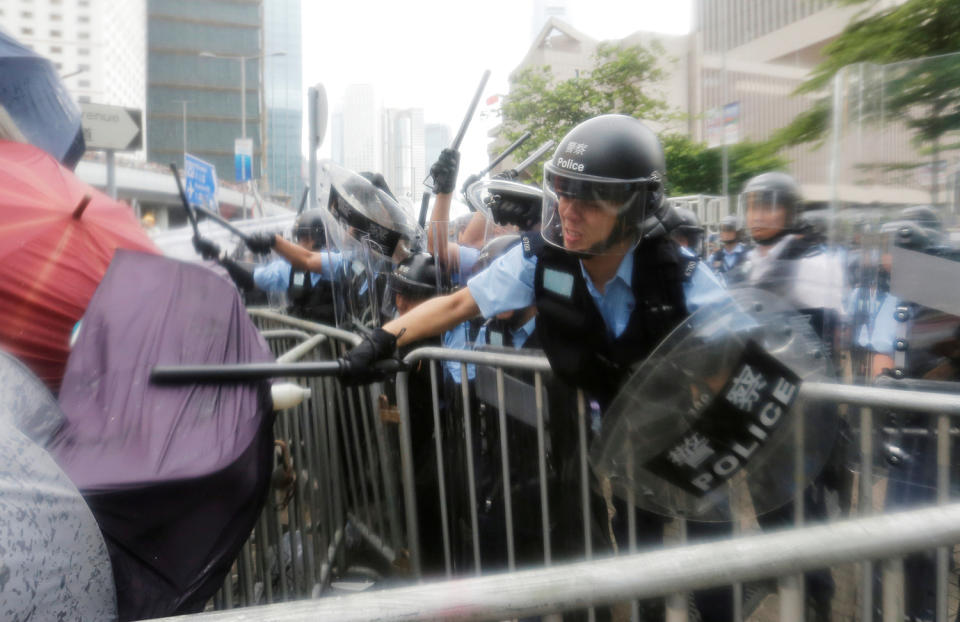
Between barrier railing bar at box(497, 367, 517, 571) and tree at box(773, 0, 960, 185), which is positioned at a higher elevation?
tree at box(773, 0, 960, 185)

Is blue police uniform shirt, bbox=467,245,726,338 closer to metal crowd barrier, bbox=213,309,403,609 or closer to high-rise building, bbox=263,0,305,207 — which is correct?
metal crowd barrier, bbox=213,309,403,609

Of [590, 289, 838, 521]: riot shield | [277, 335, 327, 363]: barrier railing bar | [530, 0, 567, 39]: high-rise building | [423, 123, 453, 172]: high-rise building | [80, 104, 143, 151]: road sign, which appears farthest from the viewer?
[530, 0, 567, 39]: high-rise building

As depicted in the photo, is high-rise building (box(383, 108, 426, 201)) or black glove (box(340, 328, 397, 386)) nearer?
black glove (box(340, 328, 397, 386))

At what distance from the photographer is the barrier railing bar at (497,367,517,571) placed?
216 centimetres

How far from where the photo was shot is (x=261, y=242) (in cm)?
467

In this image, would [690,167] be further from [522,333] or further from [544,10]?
[544,10]

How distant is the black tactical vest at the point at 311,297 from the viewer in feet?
15.9

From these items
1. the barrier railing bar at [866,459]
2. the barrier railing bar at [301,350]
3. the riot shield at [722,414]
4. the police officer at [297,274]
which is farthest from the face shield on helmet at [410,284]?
the barrier railing bar at [866,459]

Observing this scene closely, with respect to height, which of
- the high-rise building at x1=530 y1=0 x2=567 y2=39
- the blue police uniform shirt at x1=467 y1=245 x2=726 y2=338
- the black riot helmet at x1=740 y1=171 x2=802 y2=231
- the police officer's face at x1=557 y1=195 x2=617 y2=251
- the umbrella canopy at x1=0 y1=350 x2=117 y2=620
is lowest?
the umbrella canopy at x1=0 y1=350 x2=117 y2=620

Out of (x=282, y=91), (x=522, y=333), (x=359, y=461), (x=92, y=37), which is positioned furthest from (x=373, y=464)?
(x=282, y=91)

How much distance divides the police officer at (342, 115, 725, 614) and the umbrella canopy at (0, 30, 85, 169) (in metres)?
2.01

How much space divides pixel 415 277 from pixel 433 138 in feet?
5.87

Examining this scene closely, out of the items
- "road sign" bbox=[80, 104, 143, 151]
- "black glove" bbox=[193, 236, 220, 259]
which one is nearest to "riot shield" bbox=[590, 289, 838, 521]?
"black glove" bbox=[193, 236, 220, 259]

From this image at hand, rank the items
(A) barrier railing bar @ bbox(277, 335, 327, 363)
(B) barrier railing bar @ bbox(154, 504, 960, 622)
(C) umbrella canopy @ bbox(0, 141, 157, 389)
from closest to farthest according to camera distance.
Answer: (B) barrier railing bar @ bbox(154, 504, 960, 622)
(C) umbrella canopy @ bbox(0, 141, 157, 389)
(A) barrier railing bar @ bbox(277, 335, 327, 363)
